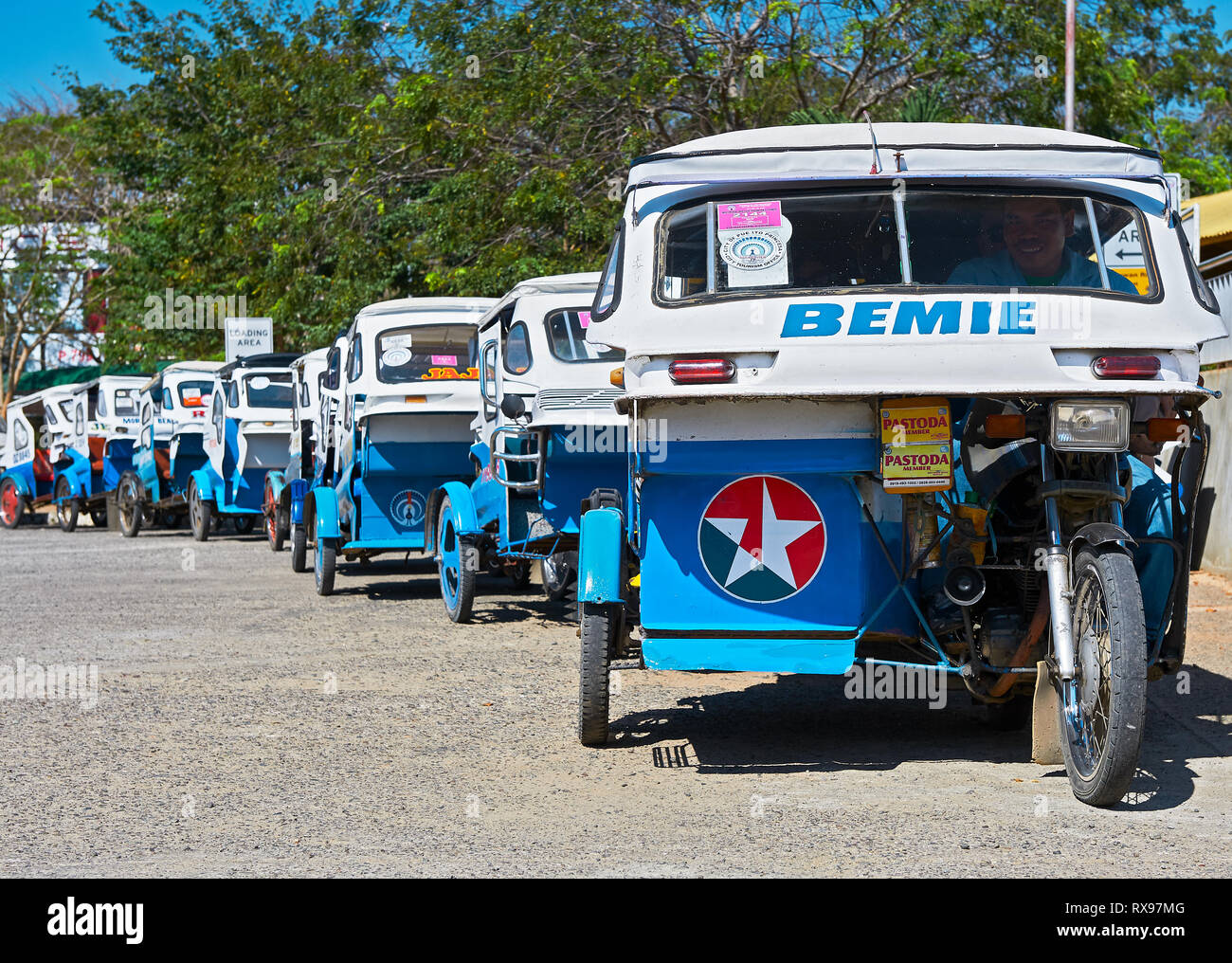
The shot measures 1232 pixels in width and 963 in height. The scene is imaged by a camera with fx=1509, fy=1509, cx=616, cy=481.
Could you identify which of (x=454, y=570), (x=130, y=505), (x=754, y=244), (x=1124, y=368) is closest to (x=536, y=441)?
(x=454, y=570)

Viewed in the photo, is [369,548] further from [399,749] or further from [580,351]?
[399,749]

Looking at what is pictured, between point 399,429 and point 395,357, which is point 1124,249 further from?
point 395,357

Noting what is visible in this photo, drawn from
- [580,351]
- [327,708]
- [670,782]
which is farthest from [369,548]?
A: [670,782]

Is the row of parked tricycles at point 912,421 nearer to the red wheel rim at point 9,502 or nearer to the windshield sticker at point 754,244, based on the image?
the windshield sticker at point 754,244

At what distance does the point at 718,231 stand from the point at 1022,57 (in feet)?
45.7

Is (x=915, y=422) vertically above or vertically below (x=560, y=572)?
above

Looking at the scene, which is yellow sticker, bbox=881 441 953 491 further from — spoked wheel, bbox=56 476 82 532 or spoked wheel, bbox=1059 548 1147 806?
spoked wheel, bbox=56 476 82 532

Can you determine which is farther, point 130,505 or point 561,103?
point 130,505

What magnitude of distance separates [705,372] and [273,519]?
14.8 meters

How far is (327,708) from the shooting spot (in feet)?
26.2

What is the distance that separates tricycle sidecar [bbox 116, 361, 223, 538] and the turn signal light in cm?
1784

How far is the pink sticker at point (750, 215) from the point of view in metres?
6.20

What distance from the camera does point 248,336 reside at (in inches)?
1011

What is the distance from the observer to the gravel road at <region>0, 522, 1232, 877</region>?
16.3 ft
